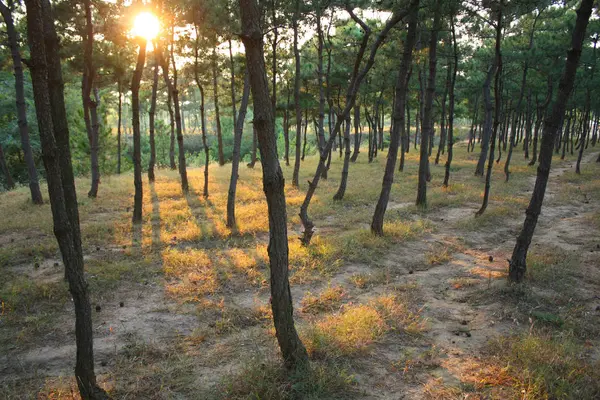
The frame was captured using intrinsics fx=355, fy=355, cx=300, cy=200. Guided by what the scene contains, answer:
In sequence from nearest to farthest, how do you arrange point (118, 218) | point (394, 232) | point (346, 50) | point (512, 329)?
1. point (512, 329)
2. point (394, 232)
3. point (118, 218)
4. point (346, 50)

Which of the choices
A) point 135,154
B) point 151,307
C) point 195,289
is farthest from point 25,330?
point 135,154

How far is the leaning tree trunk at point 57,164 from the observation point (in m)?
3.25

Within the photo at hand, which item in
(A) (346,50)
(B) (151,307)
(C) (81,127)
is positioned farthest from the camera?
(C) (81,127)

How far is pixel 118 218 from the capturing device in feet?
43.0

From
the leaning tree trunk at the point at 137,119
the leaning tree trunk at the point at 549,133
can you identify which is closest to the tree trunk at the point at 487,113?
the leaning tree trunk at the point at 549,133

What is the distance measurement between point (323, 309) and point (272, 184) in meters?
3.39

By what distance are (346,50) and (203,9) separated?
1022 cm

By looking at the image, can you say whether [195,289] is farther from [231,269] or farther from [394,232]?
[394,232]

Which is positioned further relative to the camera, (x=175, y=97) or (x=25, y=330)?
(x=175, y=97)

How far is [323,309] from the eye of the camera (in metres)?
6.55

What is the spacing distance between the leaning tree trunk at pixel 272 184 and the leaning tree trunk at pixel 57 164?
191cm

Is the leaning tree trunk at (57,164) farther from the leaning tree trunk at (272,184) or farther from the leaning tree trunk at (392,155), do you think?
the leaning tree trunk at (392,155)

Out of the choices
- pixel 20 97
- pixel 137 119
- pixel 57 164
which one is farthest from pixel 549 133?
pixel 20 97

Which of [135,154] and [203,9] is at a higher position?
[203,9]
